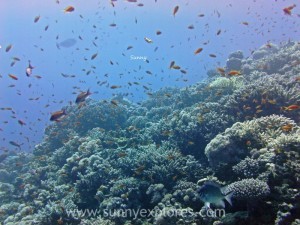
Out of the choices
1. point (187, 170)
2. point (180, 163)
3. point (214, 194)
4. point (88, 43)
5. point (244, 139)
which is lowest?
point (214, 194)

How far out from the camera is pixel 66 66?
144375mm

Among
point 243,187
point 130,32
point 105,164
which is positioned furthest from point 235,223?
point 130,32

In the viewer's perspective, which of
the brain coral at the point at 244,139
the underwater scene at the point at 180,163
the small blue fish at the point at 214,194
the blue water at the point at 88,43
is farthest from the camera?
the blue water at the point at 88,43

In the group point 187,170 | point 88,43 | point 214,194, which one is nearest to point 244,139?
point 187,170

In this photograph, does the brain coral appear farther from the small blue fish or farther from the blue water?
the blue water

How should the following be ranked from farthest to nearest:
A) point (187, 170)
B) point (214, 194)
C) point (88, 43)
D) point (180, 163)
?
point (88, 43)
point (180, 163)
point (187, 170)
point (214, 194)

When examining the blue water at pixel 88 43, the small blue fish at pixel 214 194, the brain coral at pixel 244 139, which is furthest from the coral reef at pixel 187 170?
the blue water at pixel 88 43

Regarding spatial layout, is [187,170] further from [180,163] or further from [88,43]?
[88,43]

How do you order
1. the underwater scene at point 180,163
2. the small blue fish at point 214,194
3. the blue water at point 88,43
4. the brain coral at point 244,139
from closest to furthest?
the small blue fish at point 214,194 → the underwater scene at point 180,163 → the brain coral at point 244,139 → the blue water at point 88,43

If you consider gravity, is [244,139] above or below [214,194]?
above

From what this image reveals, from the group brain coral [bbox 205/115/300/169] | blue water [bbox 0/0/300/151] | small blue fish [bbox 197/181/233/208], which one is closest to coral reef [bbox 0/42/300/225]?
brain coral [bbox 205/115/300/169]

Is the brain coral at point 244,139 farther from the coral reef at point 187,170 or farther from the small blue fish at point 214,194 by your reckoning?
the small blue fish at point 214,194

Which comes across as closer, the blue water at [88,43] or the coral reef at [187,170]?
the coral reef at [187,170]

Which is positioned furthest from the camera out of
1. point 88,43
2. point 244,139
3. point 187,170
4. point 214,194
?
point 88,43
